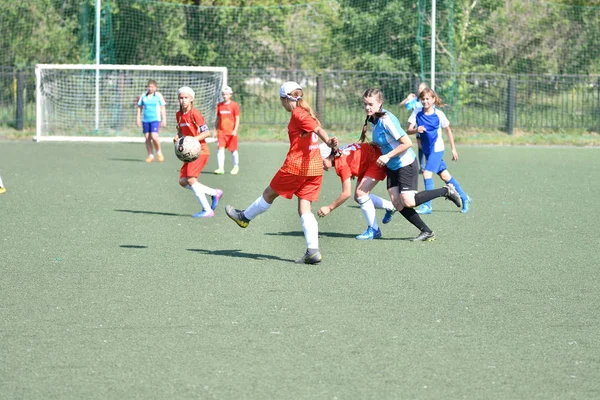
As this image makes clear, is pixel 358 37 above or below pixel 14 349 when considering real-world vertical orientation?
above

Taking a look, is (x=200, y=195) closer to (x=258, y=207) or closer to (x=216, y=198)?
(x=216, y=198)

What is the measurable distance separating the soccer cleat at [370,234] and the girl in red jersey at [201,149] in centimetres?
235

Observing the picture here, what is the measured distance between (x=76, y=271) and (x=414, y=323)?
10.2ft

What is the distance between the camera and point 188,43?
29.5 meters

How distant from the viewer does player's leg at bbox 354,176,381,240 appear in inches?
405

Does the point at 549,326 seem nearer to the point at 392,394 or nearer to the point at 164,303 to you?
the point at 392,394

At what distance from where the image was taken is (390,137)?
388 inches

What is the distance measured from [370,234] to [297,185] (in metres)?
1.79

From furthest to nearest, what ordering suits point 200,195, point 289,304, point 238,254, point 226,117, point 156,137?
point 156,137 < point 226,117 < point 200,195 < point 238,254 < point 289,304

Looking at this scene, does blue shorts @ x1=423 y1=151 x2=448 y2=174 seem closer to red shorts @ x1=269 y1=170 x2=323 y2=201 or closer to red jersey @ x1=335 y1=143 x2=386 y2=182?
red jersey @ x1=335 y1=143 x2=386 y2=182

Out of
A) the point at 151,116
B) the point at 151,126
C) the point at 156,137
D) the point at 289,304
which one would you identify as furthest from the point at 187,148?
the point at 151,116

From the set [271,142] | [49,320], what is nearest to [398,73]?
[271,142]

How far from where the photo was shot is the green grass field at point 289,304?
208 inches

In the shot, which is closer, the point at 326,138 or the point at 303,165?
the point at 326,138
